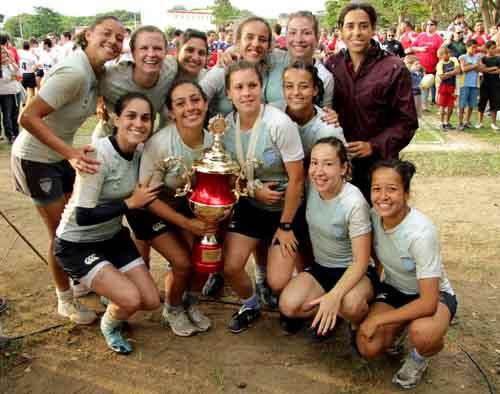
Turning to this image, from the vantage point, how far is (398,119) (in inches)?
143

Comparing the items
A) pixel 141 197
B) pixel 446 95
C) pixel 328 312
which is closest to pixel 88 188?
pixel 141 197

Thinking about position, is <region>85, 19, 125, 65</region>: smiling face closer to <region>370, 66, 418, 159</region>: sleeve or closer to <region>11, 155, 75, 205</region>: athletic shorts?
<region>11, 155, 75, 205</region>: athletic shorts

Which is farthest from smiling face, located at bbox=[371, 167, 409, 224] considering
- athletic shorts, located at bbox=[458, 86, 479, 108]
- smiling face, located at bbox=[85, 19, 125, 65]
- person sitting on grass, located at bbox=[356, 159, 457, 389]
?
athletic shorts, located at bbox=[458, 86, 479, 108]

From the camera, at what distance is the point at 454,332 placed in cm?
365

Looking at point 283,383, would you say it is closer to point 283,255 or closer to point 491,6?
point 283,255

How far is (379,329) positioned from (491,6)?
26.8m

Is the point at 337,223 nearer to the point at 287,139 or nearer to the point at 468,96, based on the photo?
the point at 287,139

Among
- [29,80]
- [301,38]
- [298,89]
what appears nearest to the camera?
[298,89]

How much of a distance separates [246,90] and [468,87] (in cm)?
923

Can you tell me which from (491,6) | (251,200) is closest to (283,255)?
(251,200)

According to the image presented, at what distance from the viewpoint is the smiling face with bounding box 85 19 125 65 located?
11.0ft

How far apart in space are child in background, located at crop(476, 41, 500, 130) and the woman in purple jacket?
8438 millimetres

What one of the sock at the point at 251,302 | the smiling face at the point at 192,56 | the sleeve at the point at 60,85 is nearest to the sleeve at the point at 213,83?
the smiling face at the point at 192,56

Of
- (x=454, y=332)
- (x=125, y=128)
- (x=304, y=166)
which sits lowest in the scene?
(x=454, y=332)
